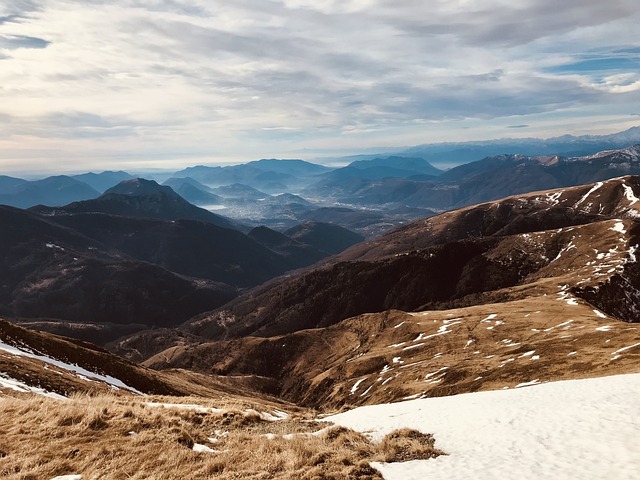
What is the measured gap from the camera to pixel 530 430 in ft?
66.4

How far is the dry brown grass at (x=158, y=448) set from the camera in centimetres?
A: 1489

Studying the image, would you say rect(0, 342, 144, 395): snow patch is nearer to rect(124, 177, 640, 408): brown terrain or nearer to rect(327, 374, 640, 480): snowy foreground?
rect(327, 374, 640, 480): snowy foreground

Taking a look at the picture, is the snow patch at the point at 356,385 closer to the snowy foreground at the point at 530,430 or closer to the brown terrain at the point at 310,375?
the brown terrain at the point at 310,375

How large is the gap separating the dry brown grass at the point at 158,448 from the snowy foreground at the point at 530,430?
5.73 ft

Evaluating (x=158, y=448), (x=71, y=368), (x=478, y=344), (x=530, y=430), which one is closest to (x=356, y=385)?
(x=478, y=344)

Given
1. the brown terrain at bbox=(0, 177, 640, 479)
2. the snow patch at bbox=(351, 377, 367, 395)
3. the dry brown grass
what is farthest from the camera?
the snow patch at bbox=(351, 377, 367, 395)

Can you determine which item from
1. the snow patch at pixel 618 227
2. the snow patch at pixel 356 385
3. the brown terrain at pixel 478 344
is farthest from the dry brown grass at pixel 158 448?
the snow patch at pixel 618 227

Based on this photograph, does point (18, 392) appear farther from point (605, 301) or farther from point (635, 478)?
point (605, 301)

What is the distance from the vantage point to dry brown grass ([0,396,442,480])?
14.9 meters

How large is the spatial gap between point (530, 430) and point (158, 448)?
61.5ft

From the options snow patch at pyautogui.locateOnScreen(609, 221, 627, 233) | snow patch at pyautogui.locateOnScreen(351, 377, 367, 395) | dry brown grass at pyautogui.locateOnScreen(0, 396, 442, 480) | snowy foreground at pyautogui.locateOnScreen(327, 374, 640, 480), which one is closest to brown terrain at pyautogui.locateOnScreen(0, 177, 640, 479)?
dry brown grass at pyautogui.locateOnScreen(0, 396, 442, 480)

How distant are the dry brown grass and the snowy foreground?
1746 millimetres

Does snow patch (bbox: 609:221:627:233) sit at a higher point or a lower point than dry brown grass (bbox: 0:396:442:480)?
lower

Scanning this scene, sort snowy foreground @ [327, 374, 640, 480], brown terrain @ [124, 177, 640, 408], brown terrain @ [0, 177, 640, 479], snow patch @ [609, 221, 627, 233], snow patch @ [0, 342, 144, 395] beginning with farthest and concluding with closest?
snow patch @ [609, 221, 627, 233] → brown terrain @ [124, 177, 640, 408] → snow patch @ [0, 342, 144, 395] → brown terrain @ [0, 177, 640, 479] → snowy foreground @ [327, 374, 640, 480]
